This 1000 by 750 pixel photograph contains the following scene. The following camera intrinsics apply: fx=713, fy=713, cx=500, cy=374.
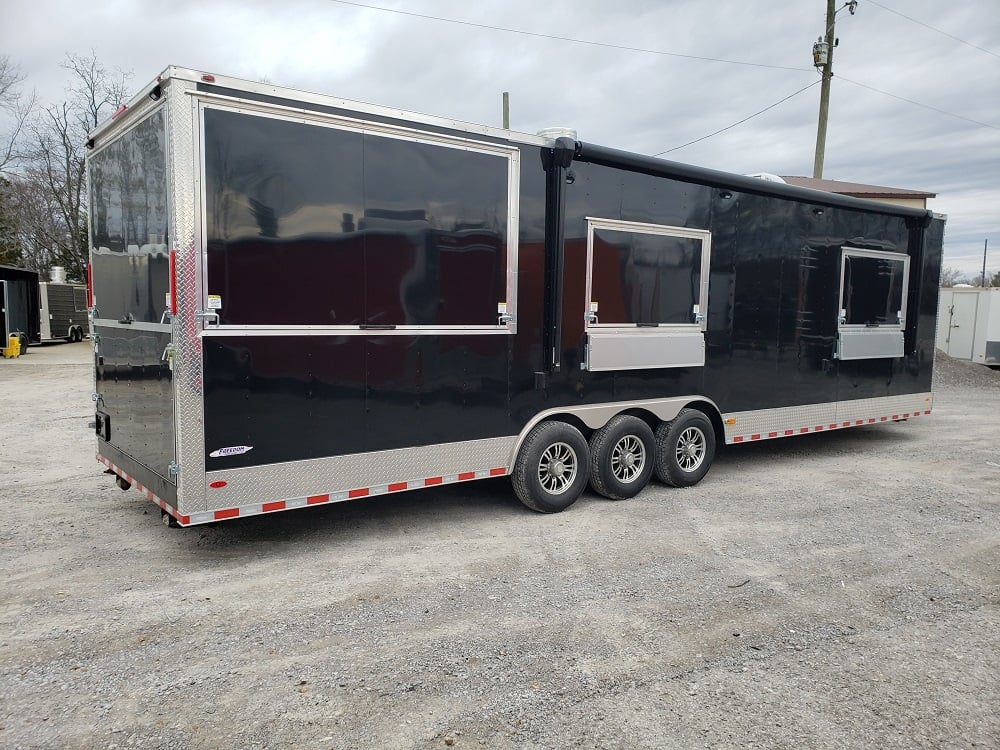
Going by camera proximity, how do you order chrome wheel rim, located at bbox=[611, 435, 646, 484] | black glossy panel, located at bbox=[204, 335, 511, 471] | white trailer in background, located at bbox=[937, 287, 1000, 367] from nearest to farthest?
1. black glossy panel, located at bbox=[204, 335, 511, 471]
2. chrome wheel rim, located at bbox=[611, 435, 646, 484]
3. white trailer in background, located at bbox=[937, 287, 1000, 367]

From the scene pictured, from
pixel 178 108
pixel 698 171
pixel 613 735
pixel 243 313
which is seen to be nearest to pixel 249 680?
pixel 613 735

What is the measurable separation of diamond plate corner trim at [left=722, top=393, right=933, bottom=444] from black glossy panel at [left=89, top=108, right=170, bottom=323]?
5542 mm

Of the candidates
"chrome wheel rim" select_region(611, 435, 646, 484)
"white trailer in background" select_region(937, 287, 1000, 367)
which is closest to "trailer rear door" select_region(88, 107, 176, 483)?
"chrome wheel rim" select_region(611, 435, 646, 484)

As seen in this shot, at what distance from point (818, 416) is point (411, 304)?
5.55 meters

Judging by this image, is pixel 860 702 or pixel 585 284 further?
pixel 585 284

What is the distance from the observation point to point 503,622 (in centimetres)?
411

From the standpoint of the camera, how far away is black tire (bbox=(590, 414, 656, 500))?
21.5ft

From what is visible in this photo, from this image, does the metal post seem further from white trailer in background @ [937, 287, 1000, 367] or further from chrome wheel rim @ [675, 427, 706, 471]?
chrome wheel rim @ [675, 427, 706, 471]

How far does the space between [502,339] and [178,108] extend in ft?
9.25

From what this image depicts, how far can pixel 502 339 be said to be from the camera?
5832mm

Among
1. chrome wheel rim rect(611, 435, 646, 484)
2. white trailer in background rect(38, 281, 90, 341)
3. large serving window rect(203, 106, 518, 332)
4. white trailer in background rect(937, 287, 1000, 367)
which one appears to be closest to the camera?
large serving window rect(203, 106, 518, 332)

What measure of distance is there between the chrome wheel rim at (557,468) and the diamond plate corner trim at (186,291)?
2812mm

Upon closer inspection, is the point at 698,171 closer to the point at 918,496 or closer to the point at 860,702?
the point at 918,496

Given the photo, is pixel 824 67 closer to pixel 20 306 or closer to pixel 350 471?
pixel 350 471
